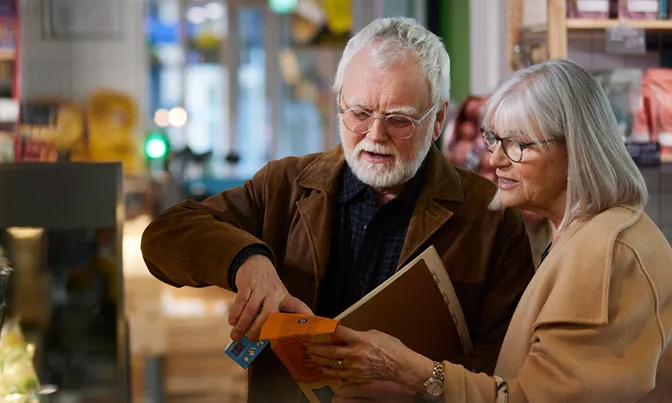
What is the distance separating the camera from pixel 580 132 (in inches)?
66.2

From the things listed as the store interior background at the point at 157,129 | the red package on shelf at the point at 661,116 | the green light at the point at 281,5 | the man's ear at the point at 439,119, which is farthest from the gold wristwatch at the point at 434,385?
the green light at the point at 281,5

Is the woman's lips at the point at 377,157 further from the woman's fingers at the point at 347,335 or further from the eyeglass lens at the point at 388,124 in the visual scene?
the woman's fingers at the point at 347,335

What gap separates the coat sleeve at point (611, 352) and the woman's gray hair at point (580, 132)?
0.40ft

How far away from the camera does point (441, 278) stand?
1.83m

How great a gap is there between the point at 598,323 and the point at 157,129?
7996mm

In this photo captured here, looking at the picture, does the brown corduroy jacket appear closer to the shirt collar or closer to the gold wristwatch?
the shirt collar

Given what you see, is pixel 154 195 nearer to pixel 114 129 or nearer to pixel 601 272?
pixel 114 129

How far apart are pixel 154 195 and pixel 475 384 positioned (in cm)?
560

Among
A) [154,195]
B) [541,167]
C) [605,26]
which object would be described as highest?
[605,26]

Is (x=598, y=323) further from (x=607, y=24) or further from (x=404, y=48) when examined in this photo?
(x=607, y=24)

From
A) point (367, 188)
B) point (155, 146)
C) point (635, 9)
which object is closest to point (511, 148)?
point (367, 188)

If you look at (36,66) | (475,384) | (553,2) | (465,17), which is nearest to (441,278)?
(475,384)

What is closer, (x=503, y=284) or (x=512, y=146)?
(x=512, y=146)

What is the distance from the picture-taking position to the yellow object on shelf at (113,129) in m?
8.46
